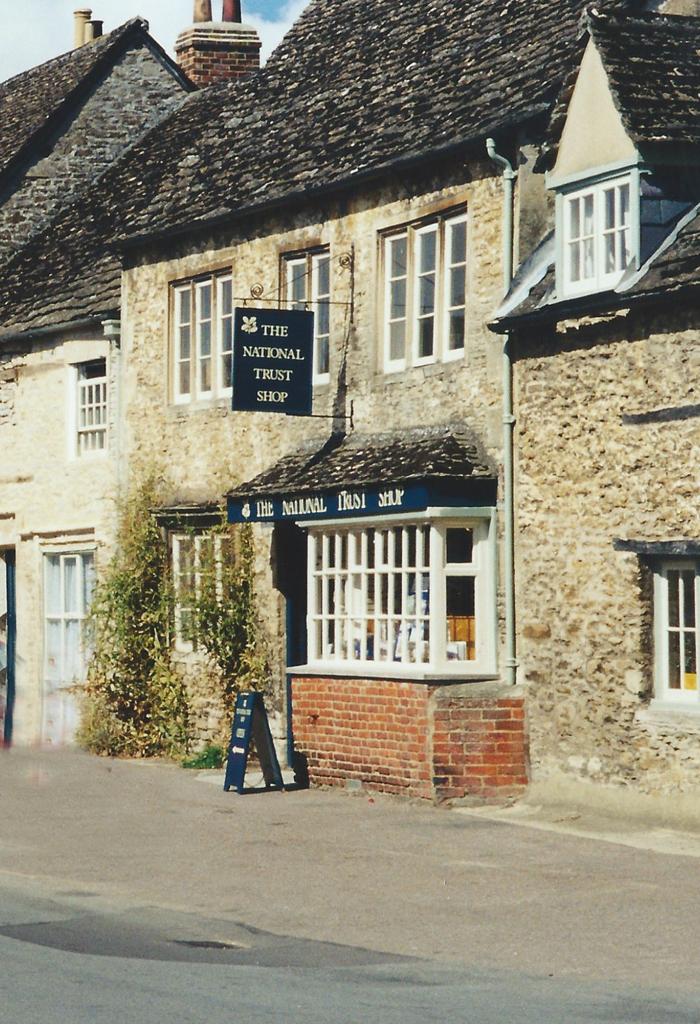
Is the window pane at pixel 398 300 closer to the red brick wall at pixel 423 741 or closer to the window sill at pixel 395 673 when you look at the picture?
the window sill at pixel 395 673

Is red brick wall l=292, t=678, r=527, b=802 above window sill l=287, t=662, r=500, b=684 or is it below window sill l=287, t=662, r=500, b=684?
below

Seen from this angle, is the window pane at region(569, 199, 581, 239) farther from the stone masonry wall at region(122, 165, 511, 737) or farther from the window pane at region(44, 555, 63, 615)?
the window pane at region(44, 555, 63, 615)

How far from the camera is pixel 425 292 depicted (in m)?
17.0

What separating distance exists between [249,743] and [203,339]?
18.0ft

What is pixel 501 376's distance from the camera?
1566cm

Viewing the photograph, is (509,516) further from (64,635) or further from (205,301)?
(64,635)

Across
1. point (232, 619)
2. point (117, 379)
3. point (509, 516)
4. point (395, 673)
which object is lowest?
point (395, 673)

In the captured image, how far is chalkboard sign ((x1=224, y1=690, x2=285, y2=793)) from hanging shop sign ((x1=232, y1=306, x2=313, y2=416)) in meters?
2.88

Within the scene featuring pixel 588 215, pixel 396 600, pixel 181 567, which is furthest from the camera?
pixel 181 567

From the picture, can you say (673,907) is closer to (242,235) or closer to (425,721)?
(425,721)

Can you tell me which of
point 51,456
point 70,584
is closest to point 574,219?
point 51,456

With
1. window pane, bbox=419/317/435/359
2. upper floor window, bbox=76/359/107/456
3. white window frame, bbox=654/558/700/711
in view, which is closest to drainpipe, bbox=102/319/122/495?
upper floor window, bbox=76/359/107/456

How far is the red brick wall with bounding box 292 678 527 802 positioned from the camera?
15359 mm

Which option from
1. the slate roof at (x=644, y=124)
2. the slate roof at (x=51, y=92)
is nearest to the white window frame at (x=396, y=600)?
the slate roof at (x=644, y=124)
